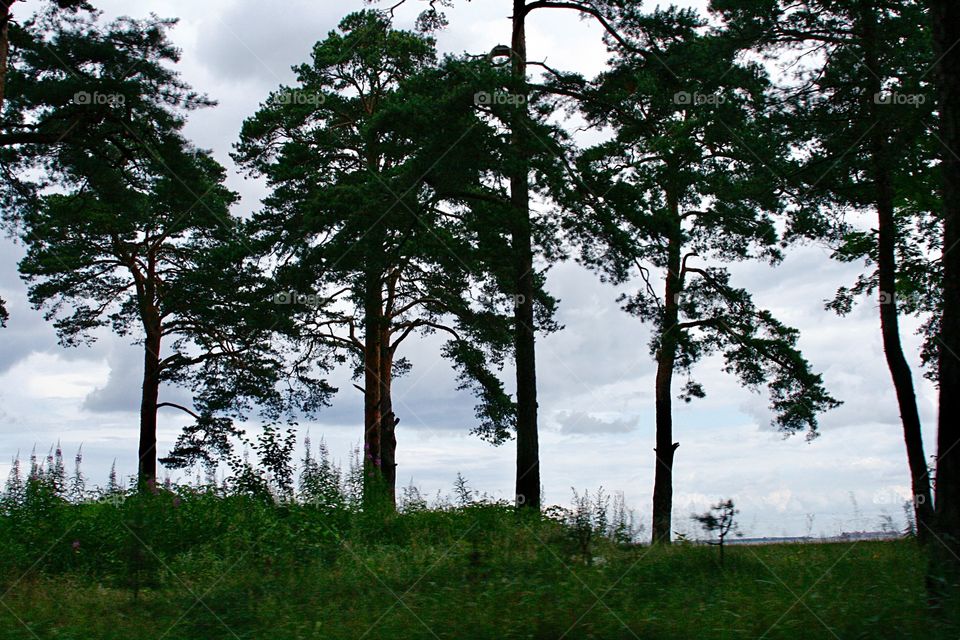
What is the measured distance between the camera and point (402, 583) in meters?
8.07

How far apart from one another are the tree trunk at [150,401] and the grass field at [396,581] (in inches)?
481

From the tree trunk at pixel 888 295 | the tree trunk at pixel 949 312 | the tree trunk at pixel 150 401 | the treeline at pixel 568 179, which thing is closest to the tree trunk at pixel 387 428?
the treeline at pixel 568 179

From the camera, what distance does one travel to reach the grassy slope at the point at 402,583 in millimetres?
6160

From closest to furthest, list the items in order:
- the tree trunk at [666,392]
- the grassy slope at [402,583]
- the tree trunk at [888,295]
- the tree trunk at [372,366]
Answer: the grassy slope at [402,583] → the tree trunk at [888,295] → the tree trunk at [666,392] → the tree trunk at [372,366]

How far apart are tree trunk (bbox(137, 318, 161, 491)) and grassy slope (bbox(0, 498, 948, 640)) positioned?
12.4 m

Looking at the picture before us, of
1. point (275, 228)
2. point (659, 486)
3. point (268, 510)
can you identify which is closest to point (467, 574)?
point (268, 510)

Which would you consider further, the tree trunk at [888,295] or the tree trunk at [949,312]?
the tree trunk at [888,295]

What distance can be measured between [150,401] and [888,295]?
19973mm

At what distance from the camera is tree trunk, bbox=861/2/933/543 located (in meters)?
13.9

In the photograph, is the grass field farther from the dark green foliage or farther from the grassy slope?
the dark green foliage

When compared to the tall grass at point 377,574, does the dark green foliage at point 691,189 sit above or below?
above

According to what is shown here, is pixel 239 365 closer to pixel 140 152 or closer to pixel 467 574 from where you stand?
pixel 140 152

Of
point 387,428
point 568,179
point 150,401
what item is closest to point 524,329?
point 568,179

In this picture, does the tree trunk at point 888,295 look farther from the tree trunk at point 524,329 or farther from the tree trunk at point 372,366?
the tree trunk at point 372,366
